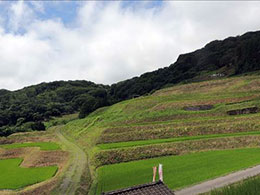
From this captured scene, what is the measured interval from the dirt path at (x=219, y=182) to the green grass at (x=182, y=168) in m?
0.68

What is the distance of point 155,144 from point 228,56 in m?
93.4

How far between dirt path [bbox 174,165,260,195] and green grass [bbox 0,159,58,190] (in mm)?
13801

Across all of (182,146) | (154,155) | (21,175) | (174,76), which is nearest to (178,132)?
(182,146)

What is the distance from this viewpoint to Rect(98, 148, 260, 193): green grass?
1903cm

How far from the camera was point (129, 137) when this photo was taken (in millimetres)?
36938

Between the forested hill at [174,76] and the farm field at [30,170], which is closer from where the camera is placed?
the farm field at [30,170]

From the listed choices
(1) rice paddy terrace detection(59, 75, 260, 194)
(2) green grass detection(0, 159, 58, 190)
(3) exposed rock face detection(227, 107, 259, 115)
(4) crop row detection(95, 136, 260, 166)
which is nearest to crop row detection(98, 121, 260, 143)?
(1) rice paddy terrace detection(59, 75, 260, 194)

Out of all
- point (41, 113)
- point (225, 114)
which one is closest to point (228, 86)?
point (225, 114)

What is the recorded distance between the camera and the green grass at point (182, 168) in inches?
749

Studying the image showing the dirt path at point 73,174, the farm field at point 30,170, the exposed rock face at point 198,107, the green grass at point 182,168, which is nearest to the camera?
the green grass at point 182,168

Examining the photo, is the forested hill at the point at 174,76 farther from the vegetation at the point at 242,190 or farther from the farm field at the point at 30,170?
the vegetation at the point at 242,190

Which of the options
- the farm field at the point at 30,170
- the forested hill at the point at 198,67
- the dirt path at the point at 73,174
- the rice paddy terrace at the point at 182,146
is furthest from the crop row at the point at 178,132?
the forested hill at the point at 198,67

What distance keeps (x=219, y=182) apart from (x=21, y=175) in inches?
758

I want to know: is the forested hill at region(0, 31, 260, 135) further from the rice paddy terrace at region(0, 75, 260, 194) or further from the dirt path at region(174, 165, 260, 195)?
the dirt path at region(174, 165, 260, 195)
